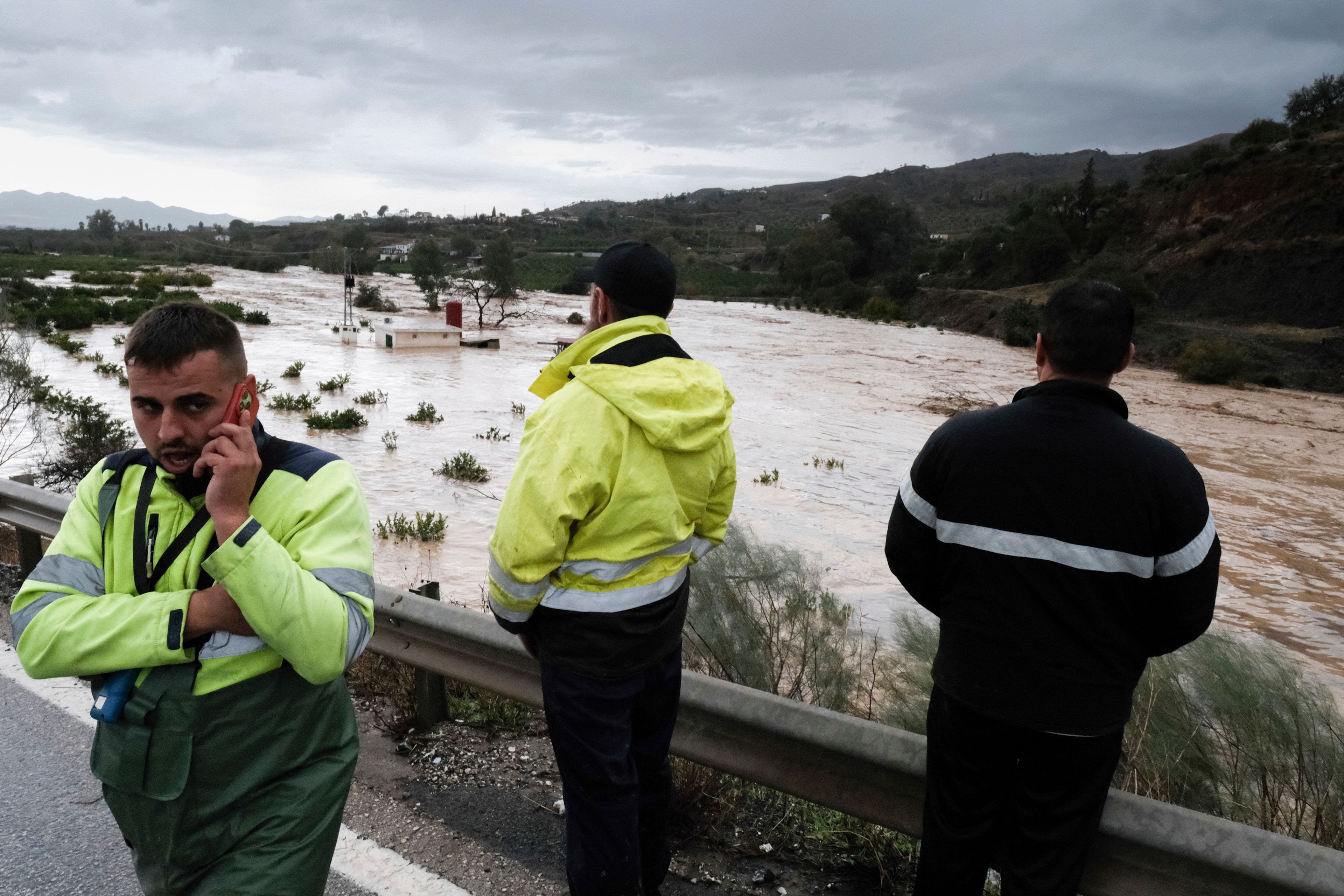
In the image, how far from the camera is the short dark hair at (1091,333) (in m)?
2.29

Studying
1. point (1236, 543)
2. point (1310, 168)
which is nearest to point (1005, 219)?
point (1310, 168)

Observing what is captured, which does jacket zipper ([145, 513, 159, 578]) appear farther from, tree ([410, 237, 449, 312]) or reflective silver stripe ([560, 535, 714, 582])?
tree ([410, 237, 449, 312])

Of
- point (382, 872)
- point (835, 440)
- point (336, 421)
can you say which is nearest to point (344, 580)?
point (382, 872)

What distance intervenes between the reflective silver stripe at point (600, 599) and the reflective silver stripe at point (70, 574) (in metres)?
1.05

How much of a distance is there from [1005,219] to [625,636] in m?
70.7

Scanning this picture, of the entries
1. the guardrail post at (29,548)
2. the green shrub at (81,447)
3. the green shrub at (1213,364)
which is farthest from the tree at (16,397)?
the green shrub at (1213,364)

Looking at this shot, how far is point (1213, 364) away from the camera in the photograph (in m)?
28.2

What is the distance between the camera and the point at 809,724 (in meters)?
2.68

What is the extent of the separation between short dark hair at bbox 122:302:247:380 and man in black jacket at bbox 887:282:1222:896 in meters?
1.69

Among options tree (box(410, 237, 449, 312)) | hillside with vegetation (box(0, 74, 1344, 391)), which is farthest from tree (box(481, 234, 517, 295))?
tree (box(410, 237, 449, 312))

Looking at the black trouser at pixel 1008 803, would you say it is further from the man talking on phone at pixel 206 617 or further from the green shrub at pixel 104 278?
the green shrub at pixel 104 278

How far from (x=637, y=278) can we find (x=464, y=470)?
10.5 m

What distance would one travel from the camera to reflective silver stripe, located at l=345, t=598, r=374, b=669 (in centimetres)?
197

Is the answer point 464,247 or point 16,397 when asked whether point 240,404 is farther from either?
point 464,247
